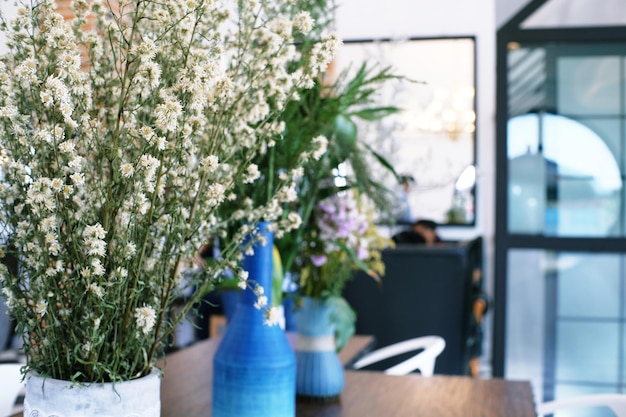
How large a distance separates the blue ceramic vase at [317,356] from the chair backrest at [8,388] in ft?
2.25

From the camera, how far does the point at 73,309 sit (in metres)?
0.82

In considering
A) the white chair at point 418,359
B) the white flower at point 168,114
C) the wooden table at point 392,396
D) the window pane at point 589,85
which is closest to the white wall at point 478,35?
the window pane at point 589,85

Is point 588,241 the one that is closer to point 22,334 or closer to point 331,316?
point 331,316

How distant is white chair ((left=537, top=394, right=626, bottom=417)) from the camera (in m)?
1.61

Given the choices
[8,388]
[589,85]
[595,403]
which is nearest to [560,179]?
[589,85]

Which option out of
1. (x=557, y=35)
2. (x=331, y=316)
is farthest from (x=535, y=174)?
(x=331, y=316)

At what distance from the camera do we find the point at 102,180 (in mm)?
831

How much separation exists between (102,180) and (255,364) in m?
0.43

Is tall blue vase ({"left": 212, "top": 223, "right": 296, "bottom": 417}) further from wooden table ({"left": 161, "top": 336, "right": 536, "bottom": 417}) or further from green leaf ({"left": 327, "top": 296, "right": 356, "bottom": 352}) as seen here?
green leaf ({"left": 327, "top": 296, "right": 356, "bottom": 352})

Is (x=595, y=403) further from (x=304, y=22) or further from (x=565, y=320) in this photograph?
(x=565, y=320)

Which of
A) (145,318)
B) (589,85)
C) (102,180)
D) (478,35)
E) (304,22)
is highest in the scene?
(478,35)

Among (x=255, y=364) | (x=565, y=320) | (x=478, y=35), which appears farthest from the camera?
(x=478, y=35)

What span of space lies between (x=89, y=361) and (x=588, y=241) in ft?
11.0

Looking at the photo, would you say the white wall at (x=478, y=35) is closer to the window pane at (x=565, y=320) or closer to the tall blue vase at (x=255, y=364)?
the window pane at (x=565, y=320)
